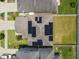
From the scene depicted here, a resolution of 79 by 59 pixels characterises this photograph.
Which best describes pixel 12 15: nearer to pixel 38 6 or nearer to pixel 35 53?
pixel 38 6

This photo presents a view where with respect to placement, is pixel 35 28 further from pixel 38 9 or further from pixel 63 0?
pixel 63 0

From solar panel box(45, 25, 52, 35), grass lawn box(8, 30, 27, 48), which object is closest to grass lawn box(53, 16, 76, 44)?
solar panel box(45, 25, 52, 35)

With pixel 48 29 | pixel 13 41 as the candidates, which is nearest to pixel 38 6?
pixel 48 29

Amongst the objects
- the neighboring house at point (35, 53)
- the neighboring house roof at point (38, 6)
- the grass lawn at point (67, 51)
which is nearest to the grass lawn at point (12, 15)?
the neighboring house roof at point (38, 6)

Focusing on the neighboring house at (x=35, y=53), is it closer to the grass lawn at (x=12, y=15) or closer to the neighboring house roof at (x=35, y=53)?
the neighboring house roof at (x=35, y=53)

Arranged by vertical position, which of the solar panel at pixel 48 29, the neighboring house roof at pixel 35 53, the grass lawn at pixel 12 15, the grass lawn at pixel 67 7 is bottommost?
the neighboring house roof at pixel 35 53
